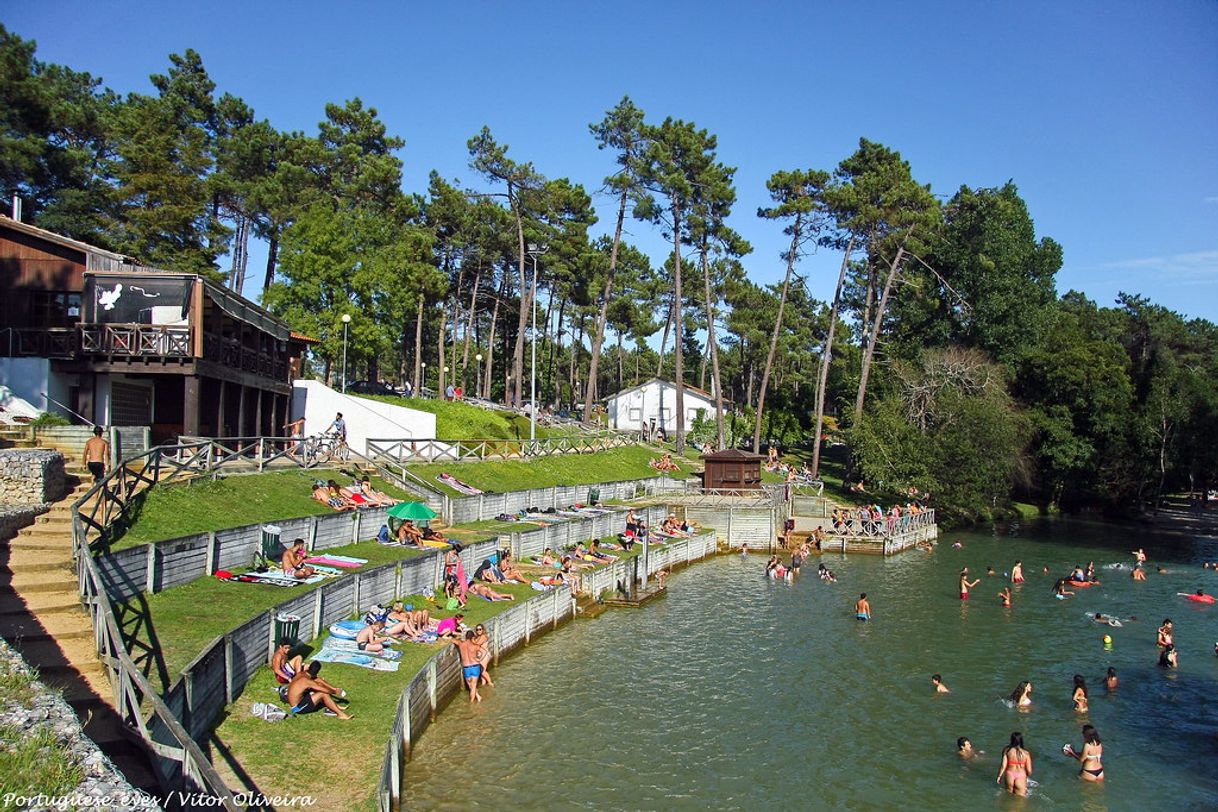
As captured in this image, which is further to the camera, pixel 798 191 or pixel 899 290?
pixel 899 290

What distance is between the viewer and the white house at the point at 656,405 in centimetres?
9094

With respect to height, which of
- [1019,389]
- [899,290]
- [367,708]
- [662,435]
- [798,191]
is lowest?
[367,708]

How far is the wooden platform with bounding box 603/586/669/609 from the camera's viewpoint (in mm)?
30328

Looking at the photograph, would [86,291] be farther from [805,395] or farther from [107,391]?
[805,395]

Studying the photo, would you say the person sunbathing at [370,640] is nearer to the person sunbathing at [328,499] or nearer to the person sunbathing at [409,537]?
the person sunbathing at [409,537]

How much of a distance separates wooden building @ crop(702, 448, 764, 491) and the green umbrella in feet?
88.6

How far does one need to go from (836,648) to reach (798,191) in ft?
147

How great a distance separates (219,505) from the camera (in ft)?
77.7

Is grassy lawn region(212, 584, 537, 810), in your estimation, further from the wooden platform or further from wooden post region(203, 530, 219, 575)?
the wooden platform

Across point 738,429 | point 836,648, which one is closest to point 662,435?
point 738,429

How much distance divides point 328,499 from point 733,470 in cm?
2889

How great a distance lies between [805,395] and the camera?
87.1m

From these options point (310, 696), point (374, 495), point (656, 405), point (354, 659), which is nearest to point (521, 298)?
point (656, 405)

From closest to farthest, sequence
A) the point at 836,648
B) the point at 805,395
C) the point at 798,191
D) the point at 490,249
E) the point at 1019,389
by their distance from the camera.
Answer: the point at 836,648
the point at 798,191
the point at 1019,389
the point at 490,249
the point at 805,395
